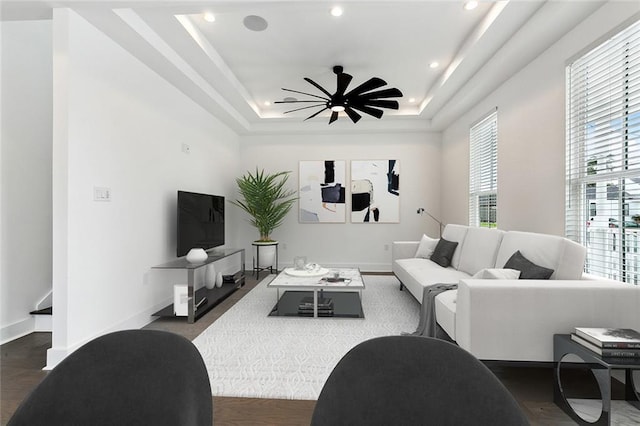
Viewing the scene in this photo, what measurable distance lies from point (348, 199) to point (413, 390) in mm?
5234

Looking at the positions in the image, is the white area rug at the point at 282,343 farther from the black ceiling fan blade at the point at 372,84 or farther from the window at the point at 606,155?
the black ceiling fan blade at the point at 372,84

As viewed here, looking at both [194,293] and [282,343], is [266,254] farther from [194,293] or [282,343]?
[282,343]

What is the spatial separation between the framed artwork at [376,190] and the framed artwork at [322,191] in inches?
10.9

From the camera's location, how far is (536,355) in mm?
1848

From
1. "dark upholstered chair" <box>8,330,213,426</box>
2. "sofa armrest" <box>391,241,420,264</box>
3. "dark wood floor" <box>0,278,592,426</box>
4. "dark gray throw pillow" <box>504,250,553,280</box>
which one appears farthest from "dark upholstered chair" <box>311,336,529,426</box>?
"sofa armrest" <box>391,241,420,264</box>

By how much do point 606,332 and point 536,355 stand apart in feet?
1.26

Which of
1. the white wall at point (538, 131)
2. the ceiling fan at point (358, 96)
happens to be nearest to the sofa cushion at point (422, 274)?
the white wall at point (538, 131)

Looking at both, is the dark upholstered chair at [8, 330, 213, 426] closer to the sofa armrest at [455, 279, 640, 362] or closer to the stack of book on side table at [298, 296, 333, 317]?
the sofa armrest at [455, 279, 640, 362]

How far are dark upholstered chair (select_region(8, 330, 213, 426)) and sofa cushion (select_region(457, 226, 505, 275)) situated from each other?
3.12 m

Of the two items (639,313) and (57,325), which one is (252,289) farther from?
(639,313)

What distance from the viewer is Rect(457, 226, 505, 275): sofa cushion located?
3177 millimetres

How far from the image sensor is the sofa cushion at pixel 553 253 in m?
2.21

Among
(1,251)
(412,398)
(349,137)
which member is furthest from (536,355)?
(349,137)

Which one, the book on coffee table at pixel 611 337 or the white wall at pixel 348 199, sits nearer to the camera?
the book on coffee table at pixel 611 337
